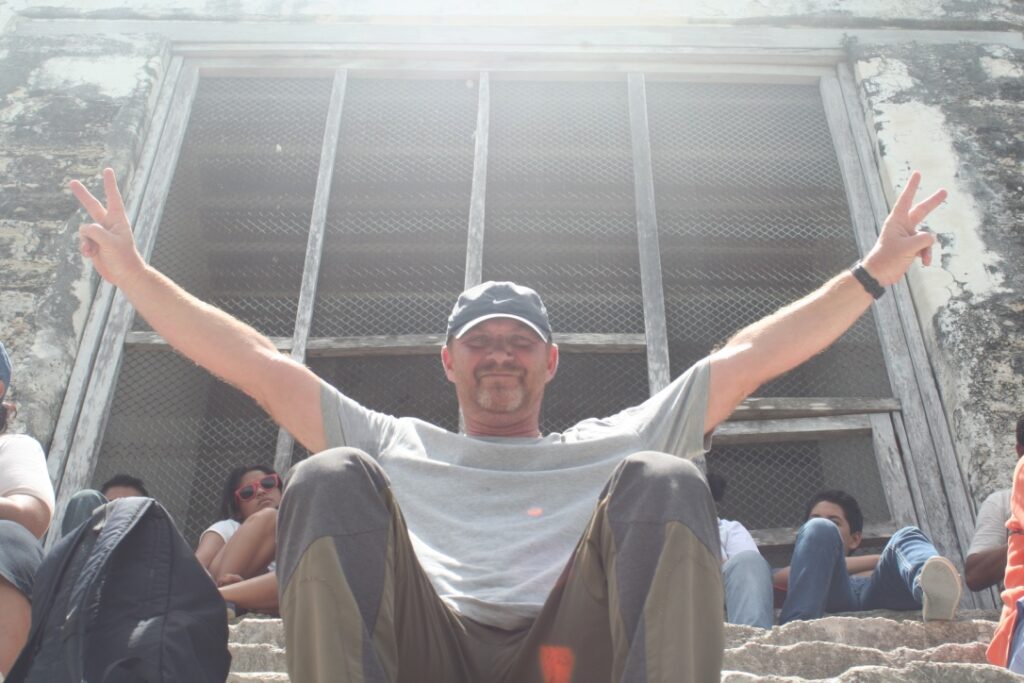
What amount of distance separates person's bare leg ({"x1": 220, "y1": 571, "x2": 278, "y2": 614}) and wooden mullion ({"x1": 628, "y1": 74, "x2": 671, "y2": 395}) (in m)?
1.52

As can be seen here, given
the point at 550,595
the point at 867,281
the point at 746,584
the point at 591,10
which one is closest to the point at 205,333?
the point at 550,595

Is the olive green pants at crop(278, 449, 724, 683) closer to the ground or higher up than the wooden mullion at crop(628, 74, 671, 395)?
closer to the ground

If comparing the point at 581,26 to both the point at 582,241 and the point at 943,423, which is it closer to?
the point at 582,241

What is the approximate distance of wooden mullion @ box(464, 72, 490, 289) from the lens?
459cm

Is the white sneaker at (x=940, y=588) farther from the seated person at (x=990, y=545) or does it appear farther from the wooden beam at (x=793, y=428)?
the wooden beam at (x=793, y=428)

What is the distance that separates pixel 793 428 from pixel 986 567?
0.90 metres

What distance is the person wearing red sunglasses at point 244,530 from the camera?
3697 millimetres

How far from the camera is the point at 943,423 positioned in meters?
4.09

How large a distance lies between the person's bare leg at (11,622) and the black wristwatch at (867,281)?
6.10 ft

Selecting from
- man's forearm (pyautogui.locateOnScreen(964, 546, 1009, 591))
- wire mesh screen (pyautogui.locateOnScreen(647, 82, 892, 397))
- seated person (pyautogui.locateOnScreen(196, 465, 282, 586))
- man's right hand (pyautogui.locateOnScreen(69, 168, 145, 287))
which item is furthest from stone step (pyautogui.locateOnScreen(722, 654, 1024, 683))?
wire mesh screen (pyautogui.locateOnScreen(647, 82, 892, 397))

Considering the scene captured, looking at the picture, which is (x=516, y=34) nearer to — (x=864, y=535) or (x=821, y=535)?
(x=864, y=535)

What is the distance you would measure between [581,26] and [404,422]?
3338 mm

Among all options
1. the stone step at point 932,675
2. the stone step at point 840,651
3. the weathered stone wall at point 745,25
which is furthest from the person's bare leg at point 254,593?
the stone step at point 932,675

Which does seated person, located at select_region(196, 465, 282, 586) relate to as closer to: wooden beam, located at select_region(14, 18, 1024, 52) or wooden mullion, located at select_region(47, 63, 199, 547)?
wooden mullion, located at select_region(47, 63, 199, 547)
